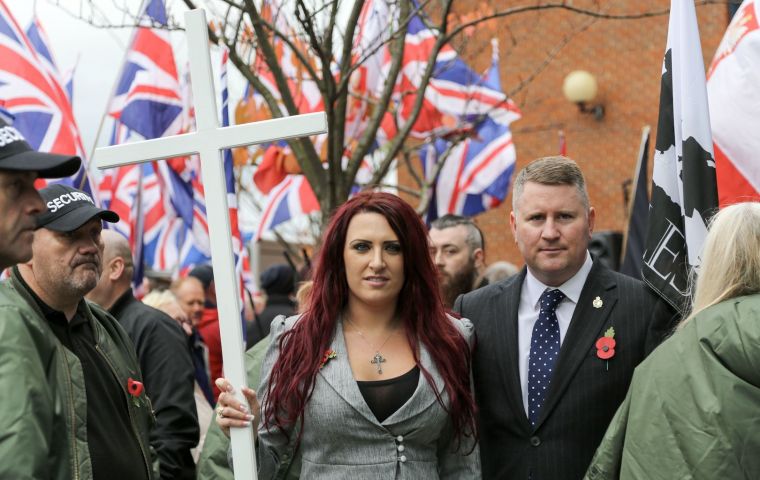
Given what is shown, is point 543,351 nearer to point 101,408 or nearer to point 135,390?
point 135,390

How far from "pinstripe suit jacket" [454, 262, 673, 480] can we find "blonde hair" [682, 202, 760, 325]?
66 cm

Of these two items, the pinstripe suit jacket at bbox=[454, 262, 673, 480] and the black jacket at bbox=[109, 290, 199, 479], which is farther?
the black jacket at bbox=[109, 290, 199, 479]

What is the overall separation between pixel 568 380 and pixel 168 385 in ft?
7.72

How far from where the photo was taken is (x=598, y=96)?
769 inches

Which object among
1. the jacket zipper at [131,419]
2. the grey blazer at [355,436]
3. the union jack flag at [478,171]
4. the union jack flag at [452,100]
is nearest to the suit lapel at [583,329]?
the grey blazer at [355,436]

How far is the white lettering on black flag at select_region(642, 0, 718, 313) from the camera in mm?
4797

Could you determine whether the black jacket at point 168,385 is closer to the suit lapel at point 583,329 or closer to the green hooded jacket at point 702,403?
the suit lapel at point 583,329

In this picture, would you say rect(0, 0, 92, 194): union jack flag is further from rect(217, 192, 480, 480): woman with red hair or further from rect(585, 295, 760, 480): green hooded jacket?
rect(585, 295, 760, 480): green hooded jacket

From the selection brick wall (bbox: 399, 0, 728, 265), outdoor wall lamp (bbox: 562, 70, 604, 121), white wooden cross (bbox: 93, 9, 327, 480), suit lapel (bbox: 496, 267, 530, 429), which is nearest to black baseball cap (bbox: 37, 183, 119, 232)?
white wooden cross (bbox: 93, 9, 327, 480)

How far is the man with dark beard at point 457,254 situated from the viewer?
7.49 m

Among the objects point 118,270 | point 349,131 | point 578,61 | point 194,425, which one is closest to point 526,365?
point 194,425

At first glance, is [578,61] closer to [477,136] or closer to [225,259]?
[477,136]

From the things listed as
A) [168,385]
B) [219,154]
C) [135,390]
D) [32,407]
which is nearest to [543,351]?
[219,154]

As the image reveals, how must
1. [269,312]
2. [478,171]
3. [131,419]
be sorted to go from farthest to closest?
1. [478,171]
2. [269,312]
3. [131,419]
